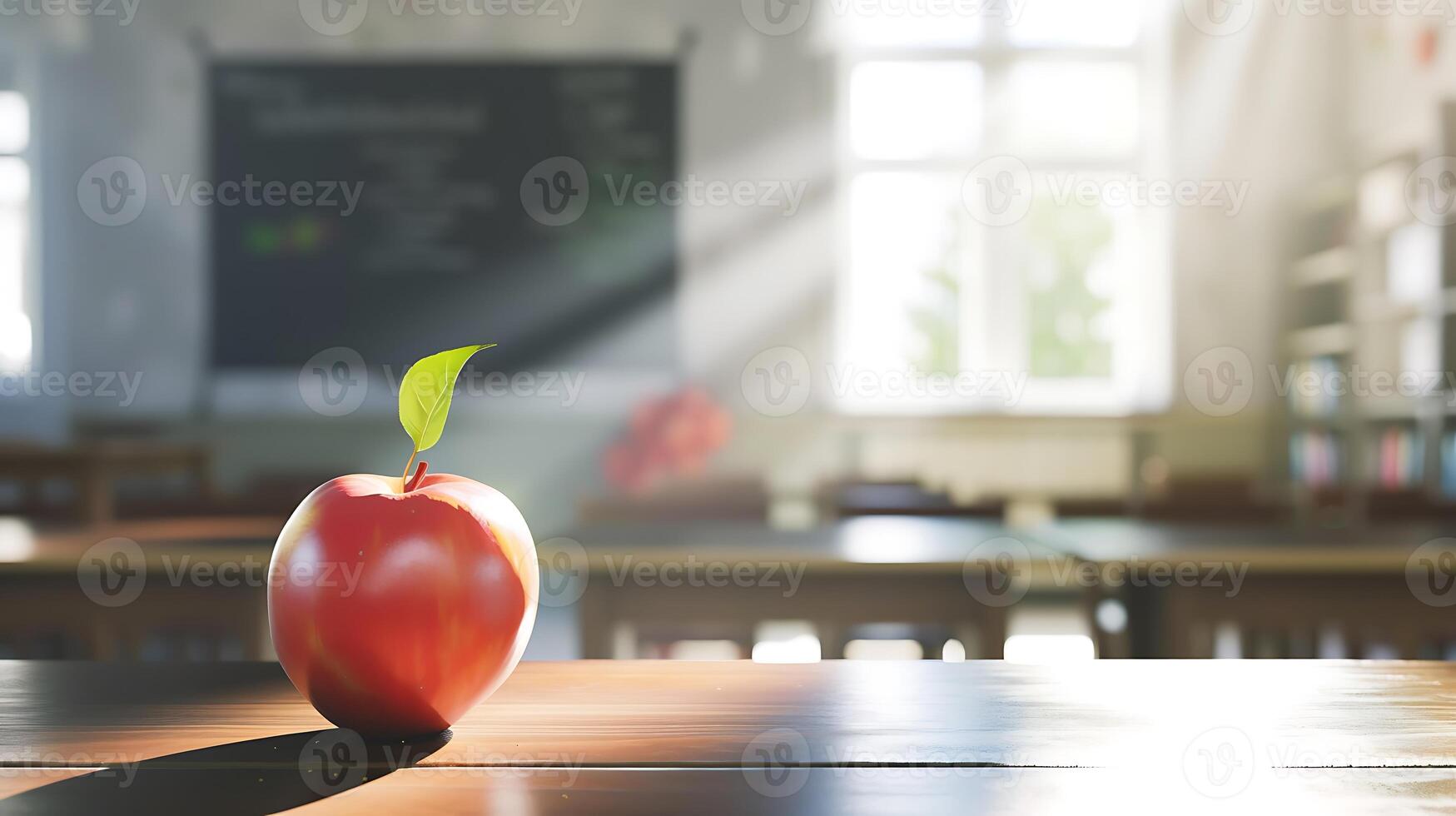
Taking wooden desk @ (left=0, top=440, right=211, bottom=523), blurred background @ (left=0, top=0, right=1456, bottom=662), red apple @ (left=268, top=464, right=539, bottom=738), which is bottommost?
wooden desk @ (left=0, top=440, right=211, bottom=523)

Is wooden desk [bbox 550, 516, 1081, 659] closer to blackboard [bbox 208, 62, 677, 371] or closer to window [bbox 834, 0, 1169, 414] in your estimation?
blackboard [bbox 208, 62, 677, 371]

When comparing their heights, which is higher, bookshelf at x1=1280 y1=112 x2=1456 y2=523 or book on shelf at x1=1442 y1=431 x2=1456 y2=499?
bookshelf at x1=1280 y1=112 x2=1456 y2=523

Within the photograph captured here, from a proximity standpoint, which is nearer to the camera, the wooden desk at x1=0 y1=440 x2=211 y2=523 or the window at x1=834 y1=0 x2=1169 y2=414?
the wooden desk at x1=0 y1=440 x2=211 y2=523

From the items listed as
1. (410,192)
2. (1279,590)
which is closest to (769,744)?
(1279,590)

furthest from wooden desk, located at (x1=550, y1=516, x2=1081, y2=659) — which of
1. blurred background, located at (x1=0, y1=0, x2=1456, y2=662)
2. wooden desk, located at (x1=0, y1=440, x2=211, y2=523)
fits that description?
blurred background, located at (x1=0, y1=0, x2=1456, y2=662)

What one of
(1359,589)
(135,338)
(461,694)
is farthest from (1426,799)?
(135,338)

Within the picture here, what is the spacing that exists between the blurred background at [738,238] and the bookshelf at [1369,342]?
24 mm

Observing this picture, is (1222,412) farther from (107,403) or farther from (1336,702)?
(107,403)

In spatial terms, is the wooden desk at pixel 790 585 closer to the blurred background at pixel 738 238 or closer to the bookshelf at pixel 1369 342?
the bookshelf at pixel 1369 342

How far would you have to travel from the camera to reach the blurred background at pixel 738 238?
5.15 m

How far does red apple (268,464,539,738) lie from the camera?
523 mm

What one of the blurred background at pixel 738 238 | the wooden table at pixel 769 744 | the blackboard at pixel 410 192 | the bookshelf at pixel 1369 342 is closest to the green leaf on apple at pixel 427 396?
the wooden table at pixel 769 744

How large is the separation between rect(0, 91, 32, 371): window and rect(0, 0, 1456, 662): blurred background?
0.02 metres

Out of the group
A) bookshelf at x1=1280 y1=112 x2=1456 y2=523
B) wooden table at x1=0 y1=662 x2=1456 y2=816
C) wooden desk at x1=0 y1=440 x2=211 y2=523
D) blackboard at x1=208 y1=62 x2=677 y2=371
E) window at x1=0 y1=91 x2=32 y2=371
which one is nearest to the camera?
wooden table at x1=0 y1=662 x2=1456 y2=816
